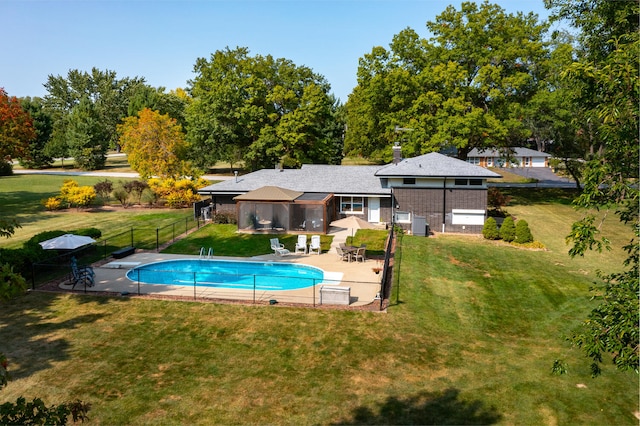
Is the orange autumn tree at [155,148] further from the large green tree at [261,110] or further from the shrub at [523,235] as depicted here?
the shrub at [523,235]

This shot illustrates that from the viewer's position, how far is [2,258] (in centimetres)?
1906

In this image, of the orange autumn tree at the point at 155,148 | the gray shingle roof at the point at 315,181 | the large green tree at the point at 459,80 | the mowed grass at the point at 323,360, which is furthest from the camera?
the orange autumn tree at the point at 155,148

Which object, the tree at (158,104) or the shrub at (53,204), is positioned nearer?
the shrub at (53,204)

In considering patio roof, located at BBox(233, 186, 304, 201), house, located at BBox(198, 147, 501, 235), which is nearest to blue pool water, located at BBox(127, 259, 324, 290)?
patio roof, located at BBox(233, 186, 304, 201)

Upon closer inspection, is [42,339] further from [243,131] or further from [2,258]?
[243,131]

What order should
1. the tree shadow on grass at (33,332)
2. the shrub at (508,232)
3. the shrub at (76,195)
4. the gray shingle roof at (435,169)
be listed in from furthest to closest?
the shrub at (76,195), the gray shingle roof at (435,169), the shrub at (508,232), the tree shadow on grass at (33,332)

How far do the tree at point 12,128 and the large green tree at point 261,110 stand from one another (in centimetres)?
1882

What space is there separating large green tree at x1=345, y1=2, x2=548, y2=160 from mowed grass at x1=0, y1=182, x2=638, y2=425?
80.0ft

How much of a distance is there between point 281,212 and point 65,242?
13565mm

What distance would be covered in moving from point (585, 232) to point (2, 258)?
21.6 metres

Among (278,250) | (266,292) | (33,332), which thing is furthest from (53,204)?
(266,292)

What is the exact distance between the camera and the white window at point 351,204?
3438 centimetres

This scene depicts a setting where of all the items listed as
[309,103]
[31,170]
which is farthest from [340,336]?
[31,170]

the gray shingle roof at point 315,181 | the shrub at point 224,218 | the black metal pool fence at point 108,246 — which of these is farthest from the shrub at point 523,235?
the black metal pool fence at point 108,246
